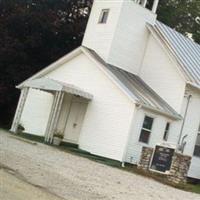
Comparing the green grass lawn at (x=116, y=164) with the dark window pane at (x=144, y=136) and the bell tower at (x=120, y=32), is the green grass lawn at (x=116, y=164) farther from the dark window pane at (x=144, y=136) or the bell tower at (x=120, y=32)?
the bell tower at (x=120, y=32)

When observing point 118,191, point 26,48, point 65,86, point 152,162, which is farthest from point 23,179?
point 26,48

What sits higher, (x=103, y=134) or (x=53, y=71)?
(x=53, y=71)

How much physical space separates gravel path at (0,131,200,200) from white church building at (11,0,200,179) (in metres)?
6.06

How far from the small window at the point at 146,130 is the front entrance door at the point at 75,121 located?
4.24m

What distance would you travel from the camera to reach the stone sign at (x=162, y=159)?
22.9 metres

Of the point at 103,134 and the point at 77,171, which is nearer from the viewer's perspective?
the point at 77,171

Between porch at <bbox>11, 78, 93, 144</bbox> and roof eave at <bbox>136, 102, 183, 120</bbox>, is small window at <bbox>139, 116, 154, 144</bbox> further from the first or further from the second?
porch at <bbox>11, 78, 93, 144</bbox>

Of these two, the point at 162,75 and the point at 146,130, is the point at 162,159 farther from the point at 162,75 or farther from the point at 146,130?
the point at 162,75

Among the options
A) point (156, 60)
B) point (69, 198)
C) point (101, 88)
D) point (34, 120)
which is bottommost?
point (69, 198)

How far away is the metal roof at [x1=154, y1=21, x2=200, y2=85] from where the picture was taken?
2867 cm

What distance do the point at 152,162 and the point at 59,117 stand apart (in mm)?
8427

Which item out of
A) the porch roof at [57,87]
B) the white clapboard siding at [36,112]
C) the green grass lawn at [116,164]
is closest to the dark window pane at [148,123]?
the green grass lawn at [116,164]

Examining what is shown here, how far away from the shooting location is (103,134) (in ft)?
89.9

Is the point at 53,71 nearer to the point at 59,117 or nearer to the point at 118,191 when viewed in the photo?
the point at 59,117
